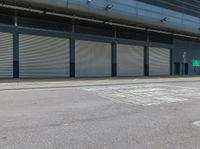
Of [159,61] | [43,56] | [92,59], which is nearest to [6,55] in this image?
[43,56]

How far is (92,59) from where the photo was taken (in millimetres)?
38000

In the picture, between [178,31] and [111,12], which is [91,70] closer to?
[111,12]

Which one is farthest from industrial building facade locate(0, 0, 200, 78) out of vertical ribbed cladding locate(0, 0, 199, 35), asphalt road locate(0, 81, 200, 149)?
asphalt road locate(0, 81, 200, 149)

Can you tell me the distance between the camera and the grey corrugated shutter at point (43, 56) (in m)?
31.1

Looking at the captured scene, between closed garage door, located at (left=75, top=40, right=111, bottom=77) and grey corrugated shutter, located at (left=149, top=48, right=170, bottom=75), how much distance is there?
30.3 ft

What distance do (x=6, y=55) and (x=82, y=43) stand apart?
10325mm

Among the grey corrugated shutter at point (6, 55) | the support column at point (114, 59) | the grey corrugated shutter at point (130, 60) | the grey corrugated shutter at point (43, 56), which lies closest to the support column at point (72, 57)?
the grey corrugated shutter at point (43, 56)

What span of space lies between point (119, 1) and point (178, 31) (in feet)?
50.8

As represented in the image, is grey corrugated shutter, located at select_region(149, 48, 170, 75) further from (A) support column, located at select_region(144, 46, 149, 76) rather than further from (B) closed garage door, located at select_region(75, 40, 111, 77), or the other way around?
(B) closed garage door, located at select_region(75, 40, 111, 77)

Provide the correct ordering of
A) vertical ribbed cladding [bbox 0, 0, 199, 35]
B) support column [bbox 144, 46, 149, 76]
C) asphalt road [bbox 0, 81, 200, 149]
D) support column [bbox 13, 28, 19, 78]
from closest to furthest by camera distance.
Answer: asphalt road [bbox 0, 81, 200, 149]
vertical ribbed cladding [bbox 0, 0, 199, 35]
support column [bbox 13, 28, 19, 78]
support column [bbox 144, 46, 149, 76]

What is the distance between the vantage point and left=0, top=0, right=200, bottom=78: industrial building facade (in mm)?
30281

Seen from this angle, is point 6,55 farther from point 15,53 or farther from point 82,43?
point 82,43

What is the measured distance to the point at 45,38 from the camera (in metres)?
32.8

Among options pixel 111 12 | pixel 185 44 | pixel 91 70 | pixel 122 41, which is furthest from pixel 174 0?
pixel 91 70
